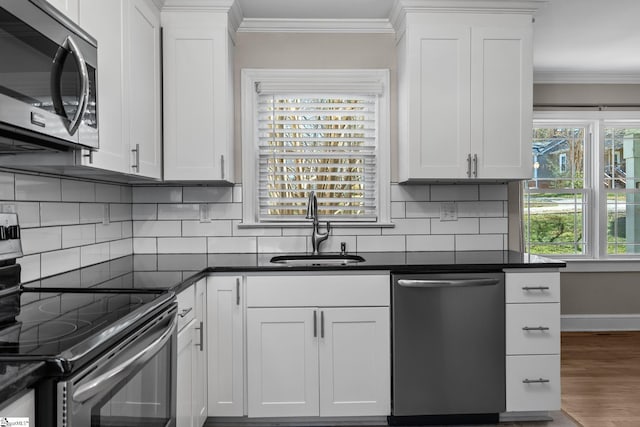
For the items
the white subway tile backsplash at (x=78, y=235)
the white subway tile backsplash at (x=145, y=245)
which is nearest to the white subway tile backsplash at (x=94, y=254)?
the white subway tile backsplash at (x=78, y=235)

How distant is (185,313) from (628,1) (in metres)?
3.13

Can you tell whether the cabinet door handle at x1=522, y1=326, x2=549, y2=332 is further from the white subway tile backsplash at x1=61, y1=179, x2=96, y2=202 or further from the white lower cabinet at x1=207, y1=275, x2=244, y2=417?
the white subway tile backsplash at x1=61, y1=179, x2=96, y2=202

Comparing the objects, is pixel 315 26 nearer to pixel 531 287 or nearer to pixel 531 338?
pixel 531 287

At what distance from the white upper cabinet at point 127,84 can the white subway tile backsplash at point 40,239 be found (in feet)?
1.32

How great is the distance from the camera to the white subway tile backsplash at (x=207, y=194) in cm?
317

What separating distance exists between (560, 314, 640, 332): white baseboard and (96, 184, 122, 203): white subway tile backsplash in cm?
413

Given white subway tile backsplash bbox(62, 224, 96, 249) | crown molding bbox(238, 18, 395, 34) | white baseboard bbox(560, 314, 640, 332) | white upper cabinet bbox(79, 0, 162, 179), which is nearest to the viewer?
white upper cabinet bbox(79, 0, 162, 179)

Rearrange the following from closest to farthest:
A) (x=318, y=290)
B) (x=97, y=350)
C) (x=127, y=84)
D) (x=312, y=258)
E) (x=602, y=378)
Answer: (x=97, y=350), (x=127, y=84), (x=318, y=290), (x=312, y=258), (x=602, y=378)

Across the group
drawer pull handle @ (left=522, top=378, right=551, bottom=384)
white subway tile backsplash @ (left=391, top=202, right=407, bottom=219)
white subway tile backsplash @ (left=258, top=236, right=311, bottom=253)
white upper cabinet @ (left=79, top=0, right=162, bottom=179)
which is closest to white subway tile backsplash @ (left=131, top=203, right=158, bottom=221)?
white upper cabinet @ (left=79, top=0, right=162, bottom=179)

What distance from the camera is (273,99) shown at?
10.5 feet

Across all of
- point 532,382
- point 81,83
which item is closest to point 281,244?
point 532,382

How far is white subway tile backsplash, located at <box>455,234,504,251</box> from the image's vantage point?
3254 millimetres

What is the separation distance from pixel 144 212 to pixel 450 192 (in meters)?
1.97

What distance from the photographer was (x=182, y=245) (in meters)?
3.16
